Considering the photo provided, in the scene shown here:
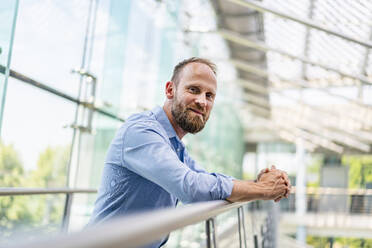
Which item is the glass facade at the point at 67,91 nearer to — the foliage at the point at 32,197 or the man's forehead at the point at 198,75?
the foliage at the point at 32,197

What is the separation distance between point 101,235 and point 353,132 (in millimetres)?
15004

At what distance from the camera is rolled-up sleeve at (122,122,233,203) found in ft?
4.49

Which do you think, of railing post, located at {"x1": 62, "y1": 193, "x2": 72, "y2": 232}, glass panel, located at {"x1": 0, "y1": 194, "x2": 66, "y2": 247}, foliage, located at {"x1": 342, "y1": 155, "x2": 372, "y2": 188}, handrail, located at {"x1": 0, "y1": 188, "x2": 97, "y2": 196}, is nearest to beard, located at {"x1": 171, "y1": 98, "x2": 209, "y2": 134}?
handrail, located at {"x1": 0, "y1": 188, "x2": 97, "y2": 196}

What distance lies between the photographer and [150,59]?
521cm

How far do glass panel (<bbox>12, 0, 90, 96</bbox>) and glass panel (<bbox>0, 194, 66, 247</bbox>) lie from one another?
0.94 m

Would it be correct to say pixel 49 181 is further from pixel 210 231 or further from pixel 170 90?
pixel 210 231

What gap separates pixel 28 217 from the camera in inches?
115

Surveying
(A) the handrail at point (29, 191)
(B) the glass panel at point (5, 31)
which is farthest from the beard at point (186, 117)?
(B) the glass panel at point (5, 31)

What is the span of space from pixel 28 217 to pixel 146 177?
1.92m

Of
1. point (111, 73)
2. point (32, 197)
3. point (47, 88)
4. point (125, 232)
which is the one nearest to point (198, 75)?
point (125, 232)

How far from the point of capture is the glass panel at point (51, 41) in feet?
9.11

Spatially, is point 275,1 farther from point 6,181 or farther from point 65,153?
point 6,181

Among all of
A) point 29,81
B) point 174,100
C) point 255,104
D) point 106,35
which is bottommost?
point 174,100

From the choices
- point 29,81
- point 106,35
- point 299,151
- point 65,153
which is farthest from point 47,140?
point 299,151
